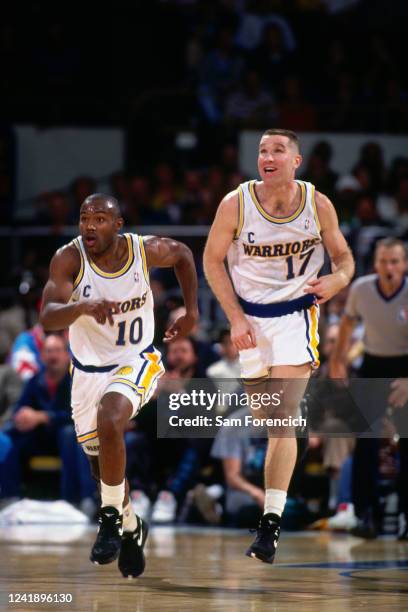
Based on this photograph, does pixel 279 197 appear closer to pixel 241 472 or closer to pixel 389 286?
pixel 389 286

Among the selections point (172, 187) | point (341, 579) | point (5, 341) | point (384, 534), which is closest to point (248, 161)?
point (172, 187)

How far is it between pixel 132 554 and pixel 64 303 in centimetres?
136

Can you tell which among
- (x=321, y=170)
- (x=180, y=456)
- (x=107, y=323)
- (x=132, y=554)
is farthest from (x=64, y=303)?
(x=321, y=170)

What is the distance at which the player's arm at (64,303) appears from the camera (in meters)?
5.93

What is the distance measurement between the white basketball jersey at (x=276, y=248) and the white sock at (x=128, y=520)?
1.32m

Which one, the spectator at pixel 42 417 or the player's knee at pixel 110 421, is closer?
the player's knee at pixel 110 421

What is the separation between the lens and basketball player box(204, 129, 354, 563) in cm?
684

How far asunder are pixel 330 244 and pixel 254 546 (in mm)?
1694

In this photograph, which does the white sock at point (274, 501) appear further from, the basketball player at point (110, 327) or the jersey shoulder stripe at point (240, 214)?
the jersey shoulder stripe at point (240, 214)

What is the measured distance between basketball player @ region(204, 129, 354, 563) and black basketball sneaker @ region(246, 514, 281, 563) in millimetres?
332

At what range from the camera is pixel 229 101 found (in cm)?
1477

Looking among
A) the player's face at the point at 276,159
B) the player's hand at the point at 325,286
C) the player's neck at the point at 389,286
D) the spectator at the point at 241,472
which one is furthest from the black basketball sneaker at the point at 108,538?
the spectator at the point at 241,472

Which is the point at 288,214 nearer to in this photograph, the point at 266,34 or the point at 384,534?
the point at 384,534

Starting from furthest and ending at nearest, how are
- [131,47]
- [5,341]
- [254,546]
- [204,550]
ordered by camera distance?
1. [131,47]
2. [5,341]
3. [204,550]
4. [254,546]
